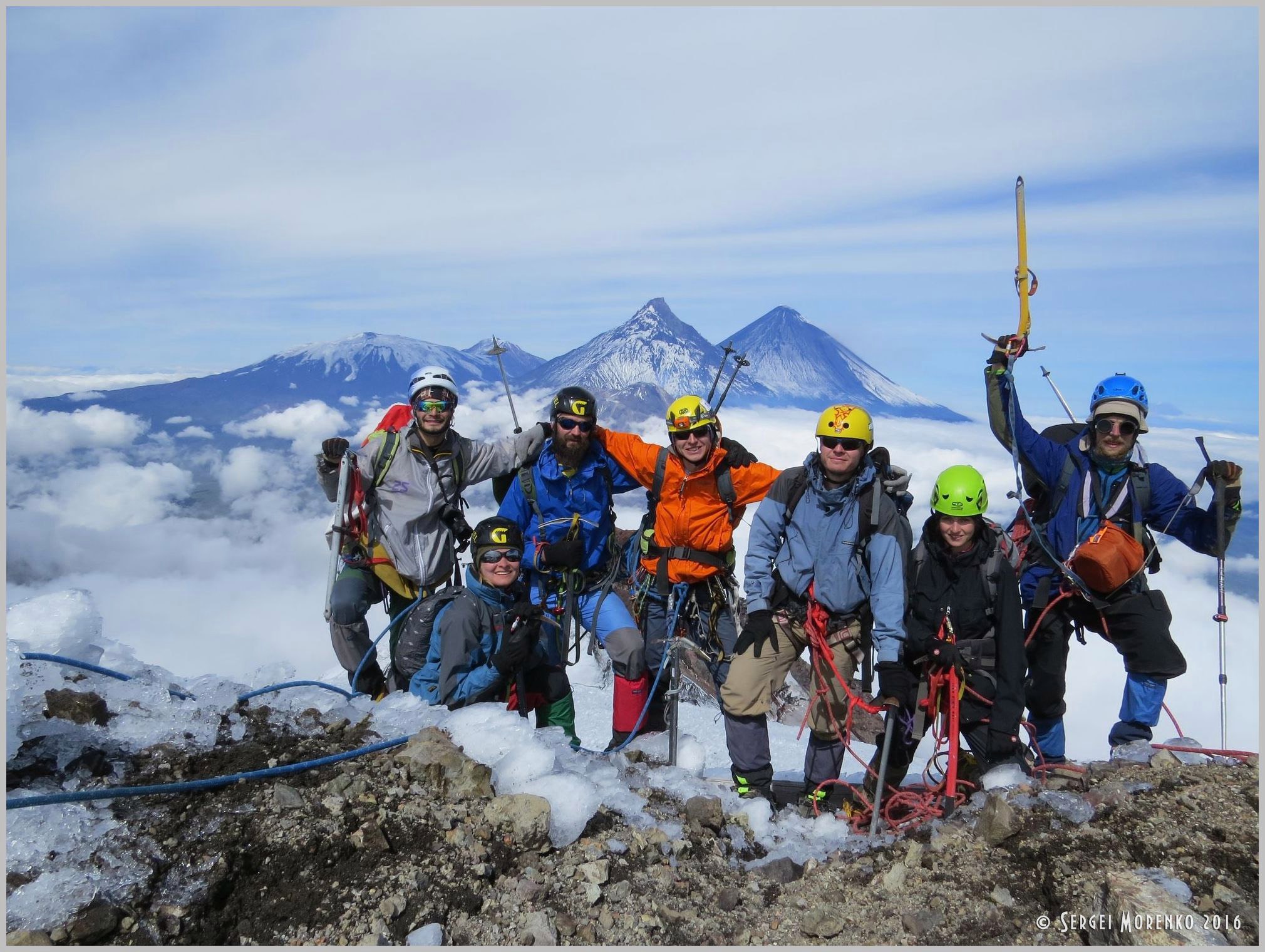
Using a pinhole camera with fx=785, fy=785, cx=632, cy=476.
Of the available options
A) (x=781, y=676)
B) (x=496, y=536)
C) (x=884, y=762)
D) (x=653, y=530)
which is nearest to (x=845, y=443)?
(x=781, y=676)

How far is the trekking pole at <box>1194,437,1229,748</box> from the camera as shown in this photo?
6230 mm

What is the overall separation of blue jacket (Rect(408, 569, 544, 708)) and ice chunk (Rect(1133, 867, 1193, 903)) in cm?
434

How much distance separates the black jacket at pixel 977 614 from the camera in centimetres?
562

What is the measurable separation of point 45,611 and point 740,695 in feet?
17.0

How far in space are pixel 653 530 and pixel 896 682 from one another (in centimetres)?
250

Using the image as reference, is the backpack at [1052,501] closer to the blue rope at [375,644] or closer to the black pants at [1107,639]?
the black pants at [1107,639]

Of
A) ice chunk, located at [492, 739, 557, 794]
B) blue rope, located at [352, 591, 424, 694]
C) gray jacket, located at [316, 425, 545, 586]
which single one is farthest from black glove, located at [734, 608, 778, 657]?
blue rope, located at [352, 591, 424, 694]

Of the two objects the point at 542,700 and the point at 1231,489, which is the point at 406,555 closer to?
the point at 542,700

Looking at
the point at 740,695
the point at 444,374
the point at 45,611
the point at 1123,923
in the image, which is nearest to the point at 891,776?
the point at 740,695

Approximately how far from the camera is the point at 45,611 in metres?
5.70

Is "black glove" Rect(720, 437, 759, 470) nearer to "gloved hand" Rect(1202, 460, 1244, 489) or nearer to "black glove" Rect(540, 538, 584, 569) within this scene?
"black glove" Rect(540, 538, 584, 569)

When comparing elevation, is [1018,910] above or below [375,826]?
below

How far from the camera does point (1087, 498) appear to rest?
6.20m

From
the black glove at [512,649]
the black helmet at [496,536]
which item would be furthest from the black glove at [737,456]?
the black glove at [512,649]
